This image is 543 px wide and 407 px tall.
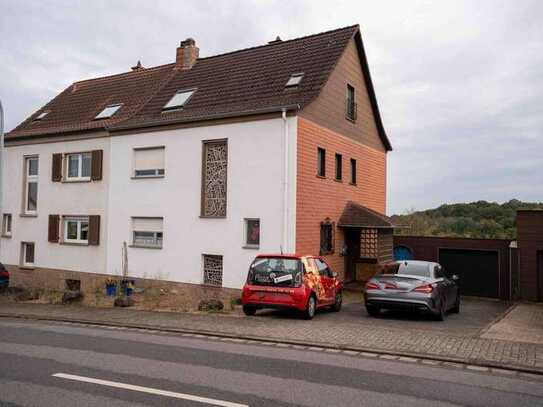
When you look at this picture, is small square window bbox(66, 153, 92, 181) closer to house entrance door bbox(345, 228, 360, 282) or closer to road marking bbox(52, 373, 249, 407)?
house entrance door bbox(345, 228, 360, 282)

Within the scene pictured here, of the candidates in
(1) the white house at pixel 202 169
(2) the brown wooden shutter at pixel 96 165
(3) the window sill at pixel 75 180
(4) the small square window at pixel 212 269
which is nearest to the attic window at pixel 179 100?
(1) the white house at pixel 202 169

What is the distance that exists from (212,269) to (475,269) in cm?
1141

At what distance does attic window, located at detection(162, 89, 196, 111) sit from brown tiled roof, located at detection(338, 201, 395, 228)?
25.0 feet

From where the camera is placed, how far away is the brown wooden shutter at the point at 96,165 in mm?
20969

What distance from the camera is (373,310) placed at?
13.3m

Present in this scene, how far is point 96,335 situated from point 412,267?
7.71 meters

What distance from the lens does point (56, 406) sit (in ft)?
18.0

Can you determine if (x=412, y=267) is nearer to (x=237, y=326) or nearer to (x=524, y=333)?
(x=524, y=333)

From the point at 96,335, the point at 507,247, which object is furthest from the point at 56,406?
the point at 507,247

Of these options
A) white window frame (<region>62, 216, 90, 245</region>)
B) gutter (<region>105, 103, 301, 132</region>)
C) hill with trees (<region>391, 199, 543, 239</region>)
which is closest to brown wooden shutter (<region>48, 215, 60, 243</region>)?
white window frame (<region>62, 216, 90, 245</region>)

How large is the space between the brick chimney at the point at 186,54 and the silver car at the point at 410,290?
14948mm

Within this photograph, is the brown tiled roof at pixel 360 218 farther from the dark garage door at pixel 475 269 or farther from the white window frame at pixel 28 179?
the white window frame at pixel 28 179

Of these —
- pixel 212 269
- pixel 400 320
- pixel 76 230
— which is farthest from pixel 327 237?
pixel 76 230

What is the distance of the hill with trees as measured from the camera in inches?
1259
